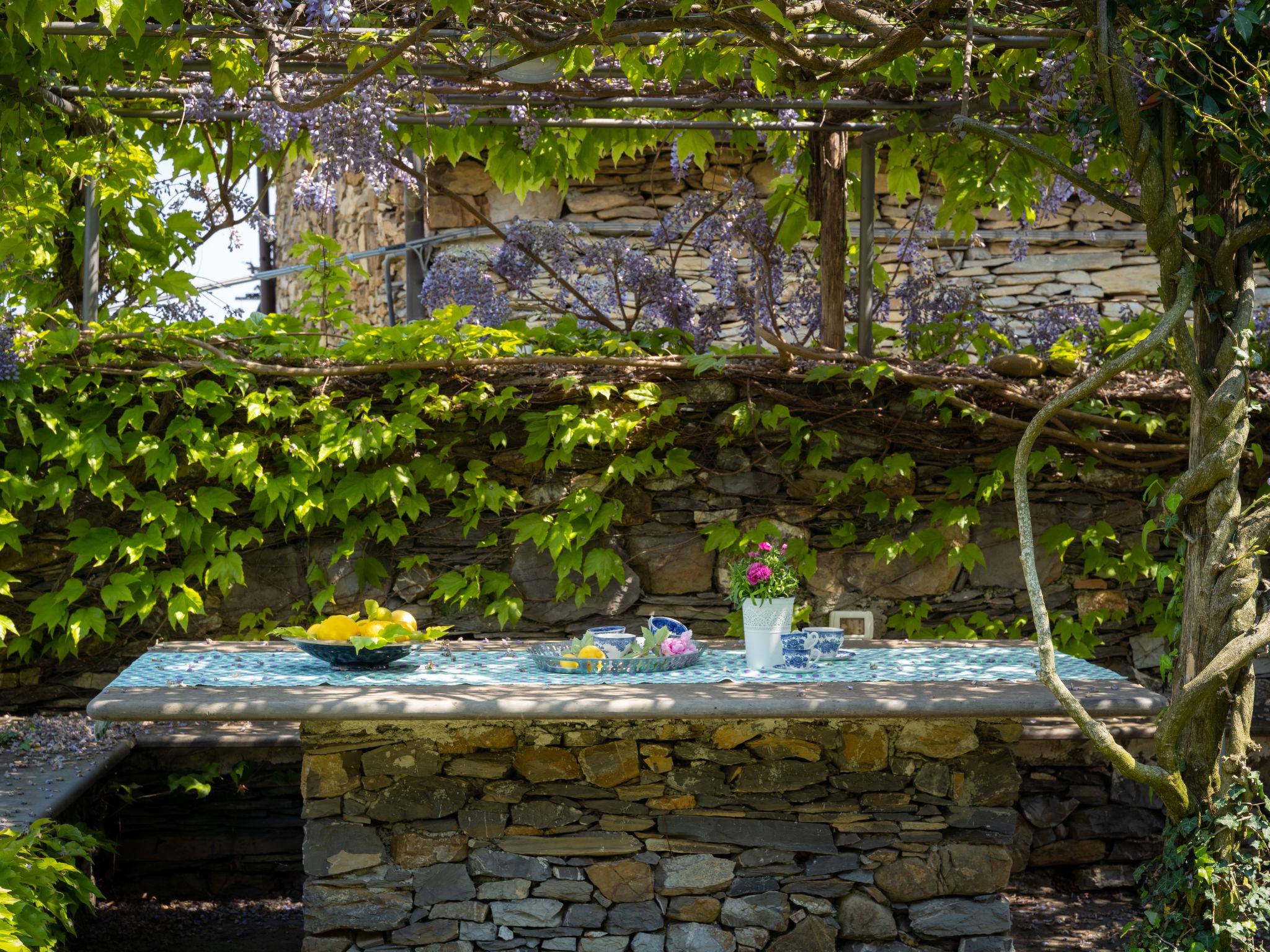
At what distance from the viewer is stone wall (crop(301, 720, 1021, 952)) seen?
2877 mm

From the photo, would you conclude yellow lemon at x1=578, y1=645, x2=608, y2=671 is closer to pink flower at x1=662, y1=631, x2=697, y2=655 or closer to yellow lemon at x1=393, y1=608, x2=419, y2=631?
pink flower at x1=662, y1=631, x2=697, y2=655

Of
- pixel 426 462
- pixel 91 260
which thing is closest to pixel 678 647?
pixel 426 462

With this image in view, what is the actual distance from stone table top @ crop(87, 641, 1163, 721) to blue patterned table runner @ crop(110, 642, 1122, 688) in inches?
2.4

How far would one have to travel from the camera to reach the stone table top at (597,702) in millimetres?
2520

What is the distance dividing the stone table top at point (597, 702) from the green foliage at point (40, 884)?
1.48ft

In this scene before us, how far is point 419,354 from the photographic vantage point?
4531 mm

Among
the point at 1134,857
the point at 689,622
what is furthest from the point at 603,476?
the point at 1134,857

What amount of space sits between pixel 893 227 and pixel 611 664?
5.03m

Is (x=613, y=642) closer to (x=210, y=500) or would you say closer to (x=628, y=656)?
(x=628, y=656)

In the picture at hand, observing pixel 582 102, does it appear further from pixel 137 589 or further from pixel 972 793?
pixel 972 793

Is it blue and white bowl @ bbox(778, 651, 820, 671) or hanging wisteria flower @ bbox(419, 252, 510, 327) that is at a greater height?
hanging wisteria flower @ bbox(419, 252, 510, 327)

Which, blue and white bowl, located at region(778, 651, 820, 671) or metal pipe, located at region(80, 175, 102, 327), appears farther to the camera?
metal pipe, located at region(80, 175, 102, 327)

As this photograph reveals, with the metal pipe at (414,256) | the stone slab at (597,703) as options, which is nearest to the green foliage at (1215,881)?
the stone slab at (597,703)

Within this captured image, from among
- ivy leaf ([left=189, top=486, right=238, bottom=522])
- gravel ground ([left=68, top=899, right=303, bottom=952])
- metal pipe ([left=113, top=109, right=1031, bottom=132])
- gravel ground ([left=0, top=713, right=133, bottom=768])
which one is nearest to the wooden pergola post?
metal pipe ([left=113, top=109, right=1031, bottom=132])
